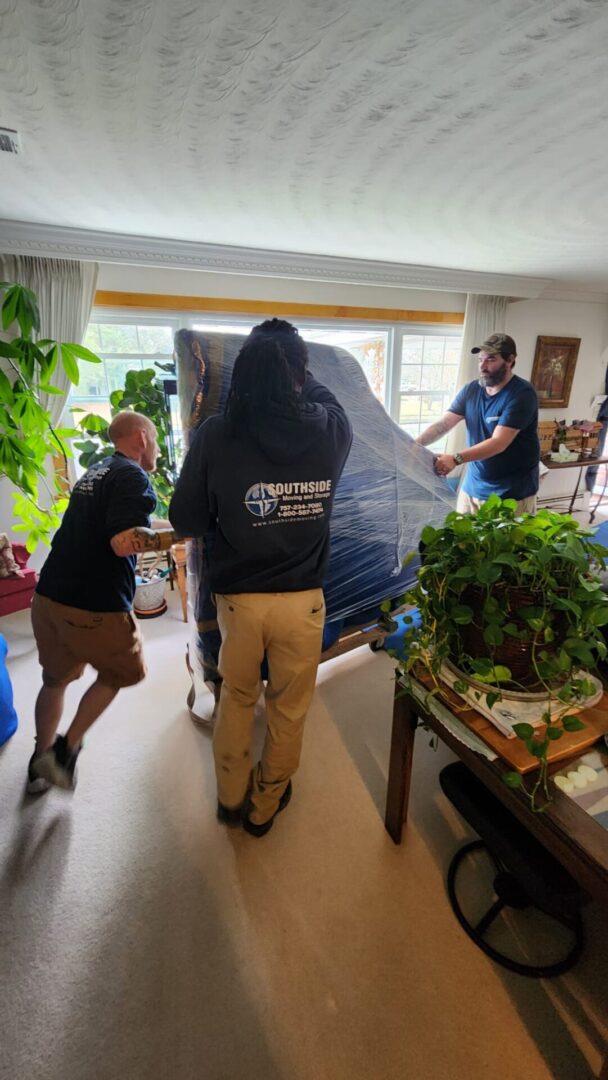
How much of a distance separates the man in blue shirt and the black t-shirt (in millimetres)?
1413

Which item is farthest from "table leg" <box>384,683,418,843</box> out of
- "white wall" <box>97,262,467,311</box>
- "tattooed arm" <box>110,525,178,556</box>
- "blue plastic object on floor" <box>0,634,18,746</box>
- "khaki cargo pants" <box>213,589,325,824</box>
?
"white wall" <box>97,262,467,311</box>

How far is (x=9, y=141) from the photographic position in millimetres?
1435

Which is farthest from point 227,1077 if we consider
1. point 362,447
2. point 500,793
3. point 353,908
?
point 362,447

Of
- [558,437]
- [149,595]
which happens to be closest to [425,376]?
[558,437]

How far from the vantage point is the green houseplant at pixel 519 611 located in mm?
823

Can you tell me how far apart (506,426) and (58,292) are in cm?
272

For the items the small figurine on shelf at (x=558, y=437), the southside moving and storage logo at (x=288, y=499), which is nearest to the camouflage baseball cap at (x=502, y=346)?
the southside moving and storage logo at (x=288, y=499)

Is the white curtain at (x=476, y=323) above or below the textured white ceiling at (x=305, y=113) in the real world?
below

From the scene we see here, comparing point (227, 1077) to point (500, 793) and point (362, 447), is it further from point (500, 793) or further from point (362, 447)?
point (362, 447)

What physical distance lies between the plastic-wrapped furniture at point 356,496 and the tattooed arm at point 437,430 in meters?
0.30

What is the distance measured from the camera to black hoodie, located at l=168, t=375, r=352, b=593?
1112 mm

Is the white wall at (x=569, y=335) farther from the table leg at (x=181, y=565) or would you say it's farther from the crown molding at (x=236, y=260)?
the table leg at (x=181, y=565)

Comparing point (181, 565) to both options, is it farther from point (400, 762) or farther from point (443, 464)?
point (400, 762)

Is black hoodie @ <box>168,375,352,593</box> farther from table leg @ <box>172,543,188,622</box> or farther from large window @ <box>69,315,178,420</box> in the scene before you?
large window @ <box>69,315,178,420</box>
